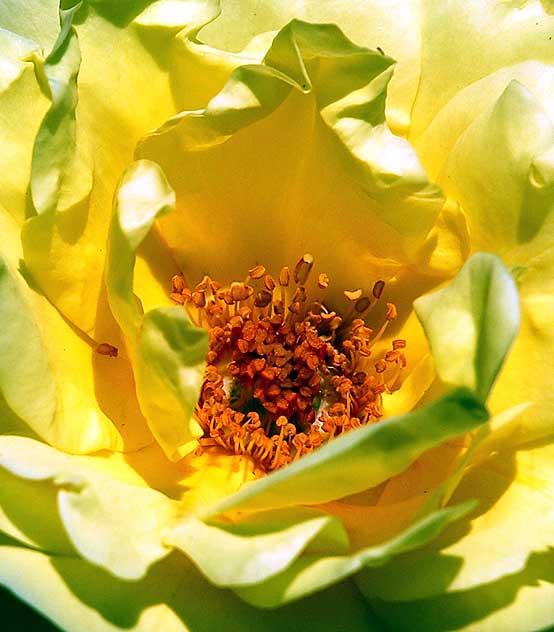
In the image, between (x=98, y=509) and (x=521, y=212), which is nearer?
(x=98, y=509)

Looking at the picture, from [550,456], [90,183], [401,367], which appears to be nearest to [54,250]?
[90,183]

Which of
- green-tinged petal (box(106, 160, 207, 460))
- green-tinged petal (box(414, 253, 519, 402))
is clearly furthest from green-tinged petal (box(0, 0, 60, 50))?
green-tinged petal (box(414, 253, 519, 402))

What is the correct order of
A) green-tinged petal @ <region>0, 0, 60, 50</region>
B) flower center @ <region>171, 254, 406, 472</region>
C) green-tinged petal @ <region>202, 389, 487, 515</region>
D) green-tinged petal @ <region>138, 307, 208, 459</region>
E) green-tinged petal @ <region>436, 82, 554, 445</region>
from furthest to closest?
1. flower center @ <region>171, 254, 406, 472</region>
2. green-tinged petal @ <region>0, 0, 60, 50</region>
3. green-tinged petal @ <region>436, 82, 554, 445</region>
4. green-tinged petal @ <region>138, 307, 208, 459</region>
5. green-tinged petal @ <region>202, 389, 487, 515</region>

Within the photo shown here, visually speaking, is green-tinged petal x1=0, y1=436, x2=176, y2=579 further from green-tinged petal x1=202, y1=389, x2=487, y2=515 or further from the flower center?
the flower center

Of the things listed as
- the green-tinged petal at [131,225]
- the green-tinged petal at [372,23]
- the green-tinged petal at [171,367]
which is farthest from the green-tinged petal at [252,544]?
the green-tinged petal at [372,23]

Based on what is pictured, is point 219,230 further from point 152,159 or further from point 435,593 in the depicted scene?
point 435,593

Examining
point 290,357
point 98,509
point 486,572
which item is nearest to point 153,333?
point 98,509

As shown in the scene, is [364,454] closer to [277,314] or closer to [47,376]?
[47,376]
